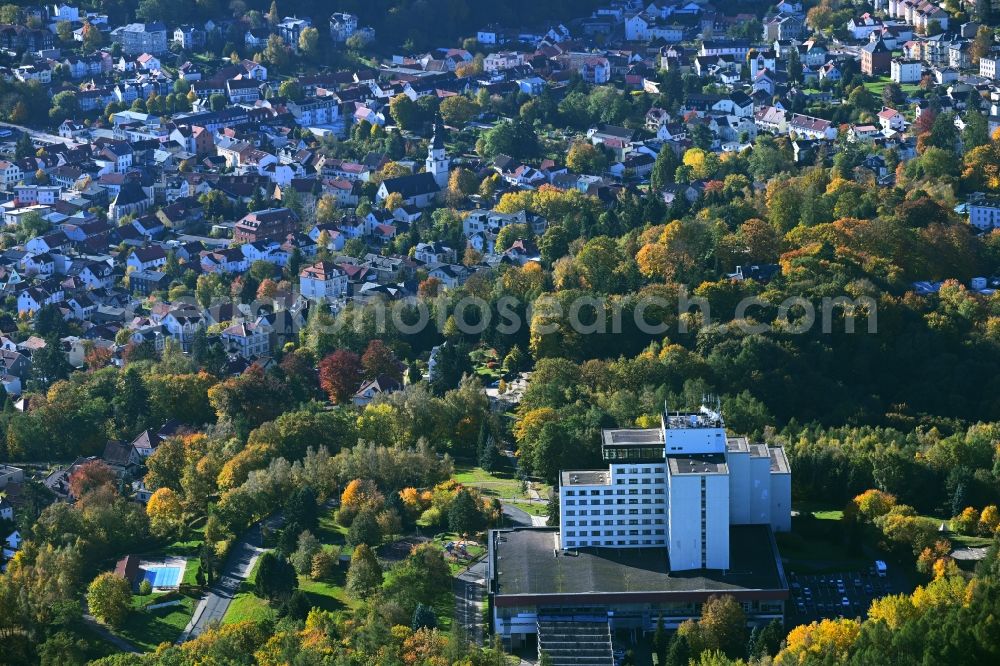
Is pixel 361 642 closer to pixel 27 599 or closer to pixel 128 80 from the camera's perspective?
pixel 27 599

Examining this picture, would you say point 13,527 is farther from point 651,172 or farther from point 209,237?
point 651,172

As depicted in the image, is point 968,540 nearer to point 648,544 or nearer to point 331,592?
point 648,544

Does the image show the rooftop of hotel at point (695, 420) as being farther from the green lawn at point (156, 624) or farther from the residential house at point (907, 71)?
the residential house at point (907, 71)

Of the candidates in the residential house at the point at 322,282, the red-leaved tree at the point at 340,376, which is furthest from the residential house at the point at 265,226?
the red-leaved tree at the point at 340,376

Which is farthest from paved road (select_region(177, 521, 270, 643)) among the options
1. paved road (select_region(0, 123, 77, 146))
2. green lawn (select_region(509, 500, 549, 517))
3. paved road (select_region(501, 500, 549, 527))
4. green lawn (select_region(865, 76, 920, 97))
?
green lawn (select_region(865, 76, 920, 97))

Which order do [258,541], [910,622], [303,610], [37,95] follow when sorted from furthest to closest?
1. [37,95]
2. [258,541]
3. [303,610]
4. [910,622]

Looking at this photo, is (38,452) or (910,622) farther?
(38,452)

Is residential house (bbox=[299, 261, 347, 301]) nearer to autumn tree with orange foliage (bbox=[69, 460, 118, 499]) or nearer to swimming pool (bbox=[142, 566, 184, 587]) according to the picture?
→ autumn tree with orange foliage (bbox=[69, 460, 118, 499])

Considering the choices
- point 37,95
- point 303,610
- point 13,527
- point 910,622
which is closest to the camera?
point 910,622

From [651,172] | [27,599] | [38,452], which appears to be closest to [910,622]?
[27,599]
